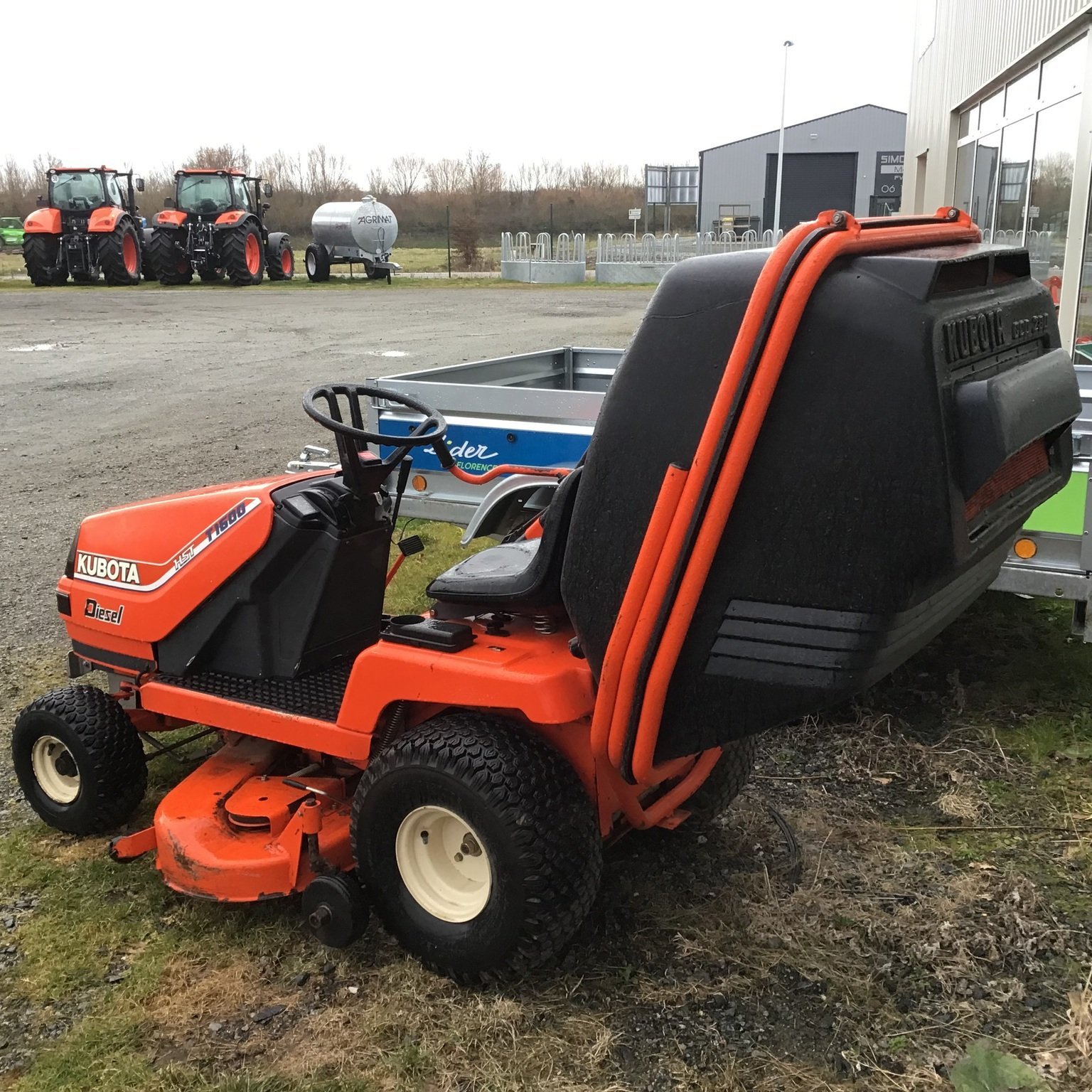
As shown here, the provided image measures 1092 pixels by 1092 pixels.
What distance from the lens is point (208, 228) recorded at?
2467cm

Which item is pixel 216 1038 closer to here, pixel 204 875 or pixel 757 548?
pixel 204 875

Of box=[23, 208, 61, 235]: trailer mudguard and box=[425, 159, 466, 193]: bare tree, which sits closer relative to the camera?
box=[23, 208, 61, 235]: trailer mudguard

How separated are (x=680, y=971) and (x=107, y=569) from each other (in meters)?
1.94

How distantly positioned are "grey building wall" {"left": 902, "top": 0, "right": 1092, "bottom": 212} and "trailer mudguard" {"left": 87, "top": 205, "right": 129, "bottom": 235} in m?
16.0

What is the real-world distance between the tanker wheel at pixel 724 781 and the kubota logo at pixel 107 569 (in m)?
1.68

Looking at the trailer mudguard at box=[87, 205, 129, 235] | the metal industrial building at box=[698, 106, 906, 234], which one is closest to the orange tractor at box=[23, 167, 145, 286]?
the trailer mudguard at box=[87, 205, 129, 235]

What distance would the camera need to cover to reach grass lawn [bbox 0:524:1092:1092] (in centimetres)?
225

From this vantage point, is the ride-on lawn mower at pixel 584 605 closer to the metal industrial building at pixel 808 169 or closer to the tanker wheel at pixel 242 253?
the tanker wheel at pixel 242 253

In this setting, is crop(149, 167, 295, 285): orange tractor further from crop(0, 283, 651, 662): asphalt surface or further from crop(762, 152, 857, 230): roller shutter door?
crop(762, 152, 857, 230): roller shutter door

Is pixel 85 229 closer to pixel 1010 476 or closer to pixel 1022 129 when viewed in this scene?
pixel 1022 129

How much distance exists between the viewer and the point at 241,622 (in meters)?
2.97

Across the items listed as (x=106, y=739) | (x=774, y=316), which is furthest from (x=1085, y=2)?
(x=106, y=739)

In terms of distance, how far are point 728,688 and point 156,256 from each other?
2556cm

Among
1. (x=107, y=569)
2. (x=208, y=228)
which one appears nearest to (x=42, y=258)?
(x=208, y=228)
